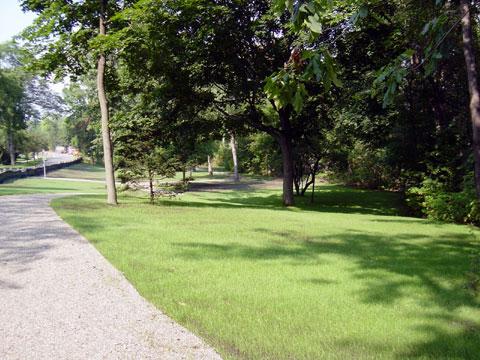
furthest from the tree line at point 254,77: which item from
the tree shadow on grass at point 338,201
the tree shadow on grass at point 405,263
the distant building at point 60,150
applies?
the distant building at point 60,150

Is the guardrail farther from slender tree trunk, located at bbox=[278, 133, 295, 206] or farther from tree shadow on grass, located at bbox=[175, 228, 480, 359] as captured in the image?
tree shadow on grass, located at bbox=[175, 228, 480, 359]

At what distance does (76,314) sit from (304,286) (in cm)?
287

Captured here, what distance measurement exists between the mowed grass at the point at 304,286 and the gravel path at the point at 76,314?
0.78 ft

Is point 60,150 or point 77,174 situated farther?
point 60,150

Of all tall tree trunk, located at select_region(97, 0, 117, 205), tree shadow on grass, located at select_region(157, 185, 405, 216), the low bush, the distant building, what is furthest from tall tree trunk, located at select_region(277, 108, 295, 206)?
the distant building

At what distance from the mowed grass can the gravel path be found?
24 cm

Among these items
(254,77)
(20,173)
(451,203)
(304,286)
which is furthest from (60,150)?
(304,286)

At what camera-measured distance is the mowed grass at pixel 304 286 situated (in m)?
4.04

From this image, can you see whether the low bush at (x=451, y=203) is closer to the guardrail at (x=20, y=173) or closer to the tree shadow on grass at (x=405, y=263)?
the tree shadow on grass at (x=405, y=263)

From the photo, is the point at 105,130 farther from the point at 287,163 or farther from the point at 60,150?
the point at 60,150

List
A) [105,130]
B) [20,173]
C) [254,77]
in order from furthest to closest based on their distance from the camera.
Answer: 1. [20,173]
2. [254,77]
3. [105,130]

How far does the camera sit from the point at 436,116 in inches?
816

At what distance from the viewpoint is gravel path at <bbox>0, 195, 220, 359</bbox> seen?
387 cm

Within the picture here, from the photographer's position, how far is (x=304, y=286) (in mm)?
5715
